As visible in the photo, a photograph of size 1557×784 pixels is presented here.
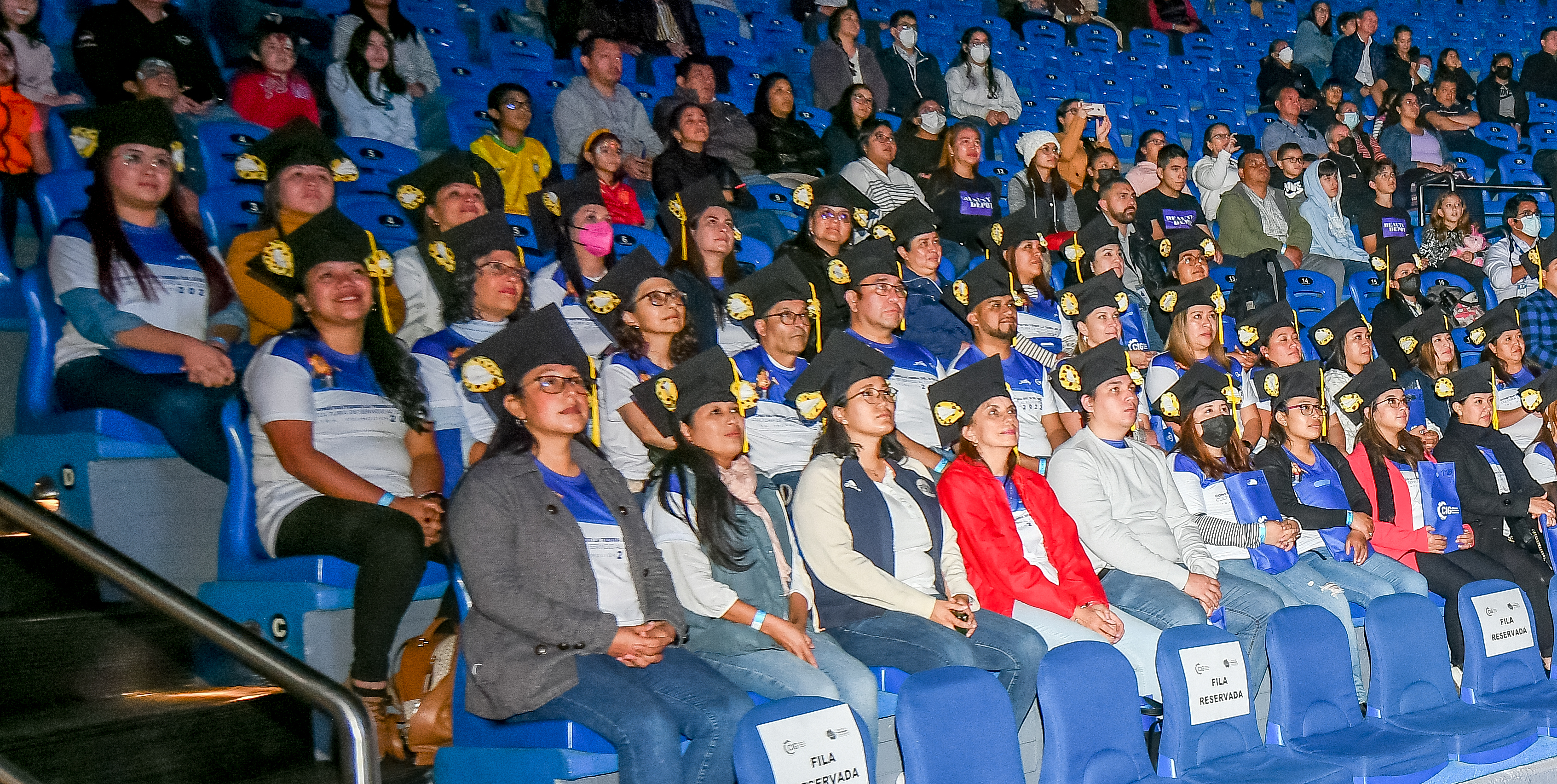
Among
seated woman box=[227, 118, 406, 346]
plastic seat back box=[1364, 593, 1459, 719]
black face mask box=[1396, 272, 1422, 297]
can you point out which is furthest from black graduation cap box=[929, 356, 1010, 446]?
black face mask box=[1396, 272, 1422, 297]

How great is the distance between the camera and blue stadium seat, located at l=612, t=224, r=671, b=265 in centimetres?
545

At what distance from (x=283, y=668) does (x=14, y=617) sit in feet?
3.24

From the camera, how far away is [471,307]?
427 cm

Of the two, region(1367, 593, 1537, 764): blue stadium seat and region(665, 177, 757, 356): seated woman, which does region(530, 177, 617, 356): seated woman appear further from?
region(1367, 593, 1537, 764): blue stadium seat

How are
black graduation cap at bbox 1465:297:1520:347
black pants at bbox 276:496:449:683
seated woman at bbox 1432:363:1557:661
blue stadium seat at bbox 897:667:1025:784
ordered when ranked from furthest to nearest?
black graduation cap at bbox 1465:297:1520:347, seated woman at bbox 1432:363:1557:661, black pants at bbox 276:496:449:683, blue stadium seat at bbox 897:667:1025:784

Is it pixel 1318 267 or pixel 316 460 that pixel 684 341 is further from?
pixel 1318 267

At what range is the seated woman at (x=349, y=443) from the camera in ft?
10.3

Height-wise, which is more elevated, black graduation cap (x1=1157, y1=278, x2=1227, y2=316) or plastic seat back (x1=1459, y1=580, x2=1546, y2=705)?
Answer: black graduation cap (x1=1157, y1=278, x2=1227, y2=316)

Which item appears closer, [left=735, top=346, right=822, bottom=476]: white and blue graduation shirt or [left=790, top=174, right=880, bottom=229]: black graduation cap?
[left=735, top=346, right=822, bottom=476]: white and blue graduation shirt

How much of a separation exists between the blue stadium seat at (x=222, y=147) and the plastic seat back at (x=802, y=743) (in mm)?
3364

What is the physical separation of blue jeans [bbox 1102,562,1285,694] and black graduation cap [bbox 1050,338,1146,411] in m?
0.68

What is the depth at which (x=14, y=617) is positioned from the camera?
8.43ft

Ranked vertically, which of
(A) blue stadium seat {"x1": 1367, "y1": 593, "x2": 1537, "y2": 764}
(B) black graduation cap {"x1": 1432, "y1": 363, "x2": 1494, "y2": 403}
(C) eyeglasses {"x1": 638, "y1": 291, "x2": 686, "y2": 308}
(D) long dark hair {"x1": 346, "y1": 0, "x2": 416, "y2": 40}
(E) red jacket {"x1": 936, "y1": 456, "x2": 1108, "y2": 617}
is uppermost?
(D) long dark hair {"x1": 346, "y1": 0, "x2": 416, "y2": 40}

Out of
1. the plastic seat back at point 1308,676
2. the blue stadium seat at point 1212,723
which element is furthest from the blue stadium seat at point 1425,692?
the blue stadium seat at point 1212,723
